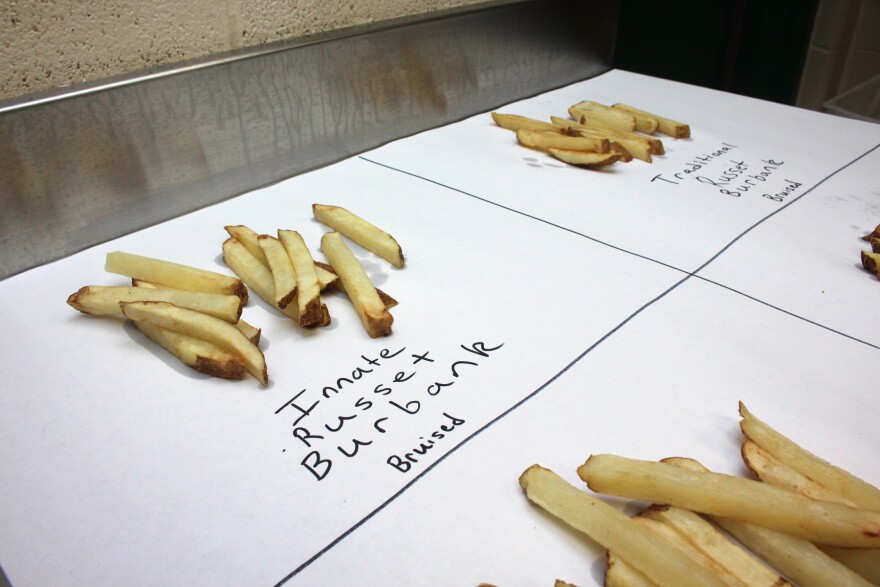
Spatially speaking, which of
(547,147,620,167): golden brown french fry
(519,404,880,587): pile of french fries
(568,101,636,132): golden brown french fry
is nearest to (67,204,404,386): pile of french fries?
(519,404,880,587): pile of french fries

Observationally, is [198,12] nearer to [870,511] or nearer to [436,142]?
[436,142]

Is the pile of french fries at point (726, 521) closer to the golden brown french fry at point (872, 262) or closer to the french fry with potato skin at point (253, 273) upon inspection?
the french fry with potato skin at point (253, 273)

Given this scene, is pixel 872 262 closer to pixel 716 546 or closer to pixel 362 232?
pixel 716 546

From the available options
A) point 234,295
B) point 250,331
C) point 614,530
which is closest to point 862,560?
point 614,530

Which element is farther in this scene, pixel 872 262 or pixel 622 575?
pixel 872 262

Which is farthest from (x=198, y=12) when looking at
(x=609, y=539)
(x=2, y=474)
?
(x=609, y=539)
